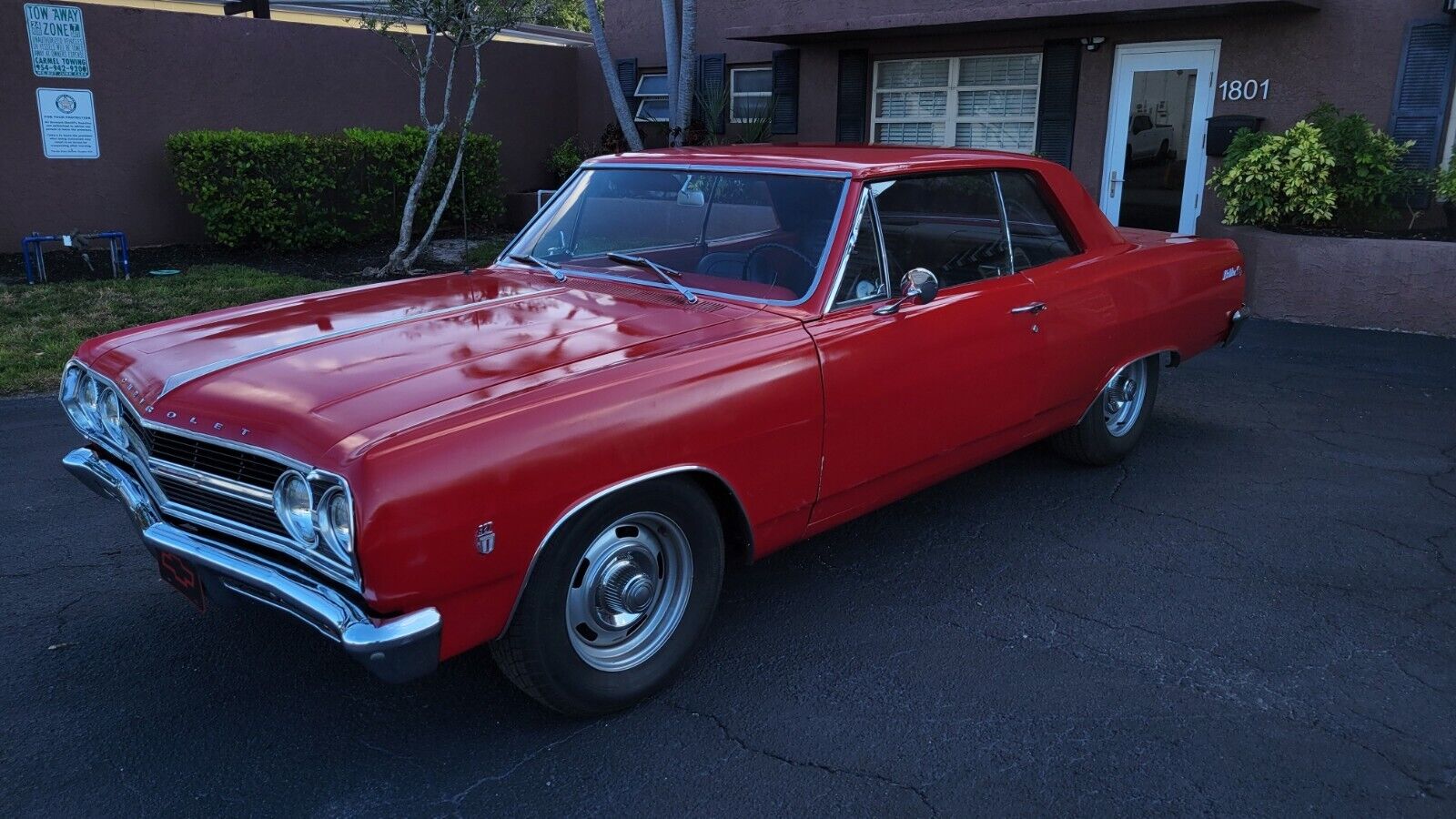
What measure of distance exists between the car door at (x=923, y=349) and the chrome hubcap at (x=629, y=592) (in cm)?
58

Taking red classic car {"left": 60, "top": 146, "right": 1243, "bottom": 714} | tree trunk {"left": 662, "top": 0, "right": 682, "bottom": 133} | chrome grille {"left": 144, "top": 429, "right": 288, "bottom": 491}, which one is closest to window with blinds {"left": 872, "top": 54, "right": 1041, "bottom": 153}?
tree trunk {"left": 662, "top": 0, "right": 682, "bottom": 133}

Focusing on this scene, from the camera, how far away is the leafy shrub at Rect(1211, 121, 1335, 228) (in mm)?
8656

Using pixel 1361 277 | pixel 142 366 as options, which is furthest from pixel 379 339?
pixel 1361 277

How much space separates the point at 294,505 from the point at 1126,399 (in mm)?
4013

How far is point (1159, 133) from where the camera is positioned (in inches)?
427

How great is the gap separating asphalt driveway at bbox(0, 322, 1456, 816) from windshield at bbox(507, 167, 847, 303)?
1.15m

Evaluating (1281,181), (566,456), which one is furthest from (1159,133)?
(566,456)

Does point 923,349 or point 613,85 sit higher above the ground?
point 613,85

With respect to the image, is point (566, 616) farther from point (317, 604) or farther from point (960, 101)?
point (960, 101)

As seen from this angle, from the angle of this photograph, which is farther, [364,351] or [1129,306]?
[1129,306]

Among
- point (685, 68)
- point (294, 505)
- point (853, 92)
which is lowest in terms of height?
point (294, 505)

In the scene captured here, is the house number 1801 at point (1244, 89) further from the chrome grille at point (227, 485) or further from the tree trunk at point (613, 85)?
the chrome grille at point (227, 485)

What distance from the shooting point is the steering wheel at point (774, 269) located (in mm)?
3682

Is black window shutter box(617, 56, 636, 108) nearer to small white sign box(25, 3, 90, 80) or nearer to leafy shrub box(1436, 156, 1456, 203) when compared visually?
small white sign box(25, 3, 90, 80)
